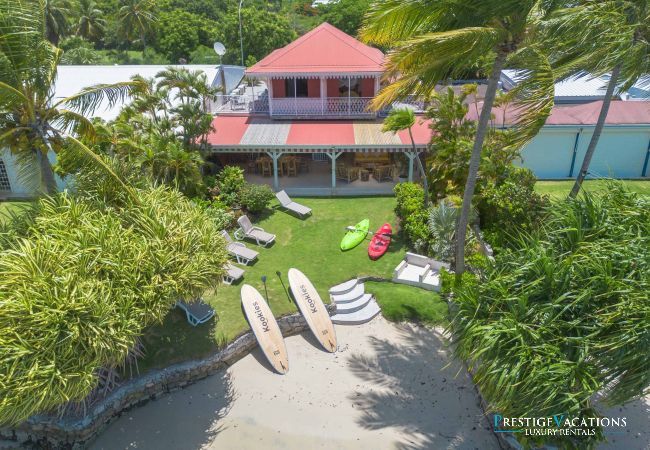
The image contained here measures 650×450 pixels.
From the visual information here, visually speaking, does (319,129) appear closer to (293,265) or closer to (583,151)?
(293,265)

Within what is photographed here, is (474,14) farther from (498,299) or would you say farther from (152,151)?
(152,151)

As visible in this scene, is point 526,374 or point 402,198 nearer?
point 526,374

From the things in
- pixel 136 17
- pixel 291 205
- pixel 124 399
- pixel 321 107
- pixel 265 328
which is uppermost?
pixel 136 17

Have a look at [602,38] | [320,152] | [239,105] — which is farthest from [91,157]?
[239,105]

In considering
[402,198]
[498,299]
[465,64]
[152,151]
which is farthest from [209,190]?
[498,299]

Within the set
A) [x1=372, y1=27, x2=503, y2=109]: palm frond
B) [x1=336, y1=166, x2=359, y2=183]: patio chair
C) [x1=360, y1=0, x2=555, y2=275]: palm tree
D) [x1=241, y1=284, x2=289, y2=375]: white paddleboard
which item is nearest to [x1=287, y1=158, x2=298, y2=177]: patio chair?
[x1=336, y1=166, x2=359, y2=183]: patio chair

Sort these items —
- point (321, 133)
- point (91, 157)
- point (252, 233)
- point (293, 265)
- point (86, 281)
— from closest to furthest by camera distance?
point (86, 281), point (91, 157), point (293, 265), point (252, 233), point (321, 133)
